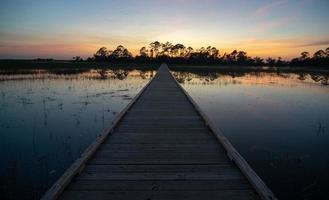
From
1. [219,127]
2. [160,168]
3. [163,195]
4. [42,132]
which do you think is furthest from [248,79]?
[163,195]

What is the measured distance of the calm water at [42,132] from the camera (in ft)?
17.4

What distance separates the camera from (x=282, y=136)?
8.15 metres

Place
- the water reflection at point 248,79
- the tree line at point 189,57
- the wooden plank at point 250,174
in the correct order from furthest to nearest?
the tree line at point 189,57 → the water reflection at point 248,79 → the wooden plank at point 250,174

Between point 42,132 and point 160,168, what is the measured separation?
5300 mm

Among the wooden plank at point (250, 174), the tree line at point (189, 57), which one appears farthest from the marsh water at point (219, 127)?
the tree line at point (189, 57)

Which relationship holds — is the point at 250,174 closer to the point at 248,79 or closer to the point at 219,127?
the point at 219,127

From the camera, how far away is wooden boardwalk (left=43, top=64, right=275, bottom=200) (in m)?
3.41

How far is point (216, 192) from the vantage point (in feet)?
11.4

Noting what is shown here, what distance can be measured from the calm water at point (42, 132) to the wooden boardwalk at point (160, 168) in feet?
4.62

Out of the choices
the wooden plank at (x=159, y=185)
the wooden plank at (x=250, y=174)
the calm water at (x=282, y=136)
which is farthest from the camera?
the calm water at (x=282, y=136)

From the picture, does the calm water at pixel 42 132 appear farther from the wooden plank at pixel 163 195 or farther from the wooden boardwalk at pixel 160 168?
the wooden plank at pixel 163 195

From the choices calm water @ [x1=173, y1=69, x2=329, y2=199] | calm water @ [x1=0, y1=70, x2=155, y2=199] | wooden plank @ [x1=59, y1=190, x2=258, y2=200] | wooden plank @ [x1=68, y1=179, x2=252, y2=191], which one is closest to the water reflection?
calm water @ [x1=173, y1=69, x2=329, y2=199]

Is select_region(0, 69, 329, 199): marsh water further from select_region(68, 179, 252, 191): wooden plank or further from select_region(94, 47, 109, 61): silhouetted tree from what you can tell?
select_region(94, 47, 109, 61): silhouetted tree

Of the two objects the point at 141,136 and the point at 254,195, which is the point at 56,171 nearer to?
the point at 141,136
